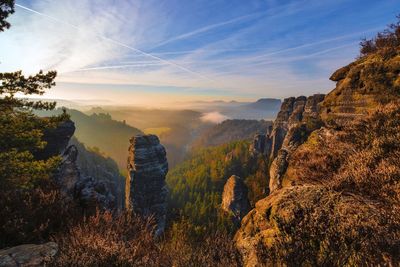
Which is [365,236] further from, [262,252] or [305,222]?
[262,252]

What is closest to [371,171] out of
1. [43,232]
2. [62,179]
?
[43,232]

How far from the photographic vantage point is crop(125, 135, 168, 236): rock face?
2515 inches

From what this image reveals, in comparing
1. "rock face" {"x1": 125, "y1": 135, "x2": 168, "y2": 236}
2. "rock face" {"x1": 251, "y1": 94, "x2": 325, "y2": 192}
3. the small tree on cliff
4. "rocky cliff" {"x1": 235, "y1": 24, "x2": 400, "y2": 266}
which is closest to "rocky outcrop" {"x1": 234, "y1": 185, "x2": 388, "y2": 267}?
"rocky cliff" {"x1": 235, "y1": 24, "x2": 400, "y2": 266}

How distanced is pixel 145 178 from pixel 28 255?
6029cm

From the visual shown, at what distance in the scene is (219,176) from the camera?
135 meters

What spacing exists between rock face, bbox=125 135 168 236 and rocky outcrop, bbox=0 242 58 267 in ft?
193

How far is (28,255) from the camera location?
5.71 metres

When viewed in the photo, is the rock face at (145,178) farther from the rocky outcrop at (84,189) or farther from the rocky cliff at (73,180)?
the rocky outcrop at (84,189)

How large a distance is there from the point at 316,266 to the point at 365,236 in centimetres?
100

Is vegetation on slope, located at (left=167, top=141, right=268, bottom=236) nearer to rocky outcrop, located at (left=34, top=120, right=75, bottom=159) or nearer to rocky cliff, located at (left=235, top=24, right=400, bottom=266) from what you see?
rocky outcrop, located at (left=34, top=120, right=75, bottom=159)

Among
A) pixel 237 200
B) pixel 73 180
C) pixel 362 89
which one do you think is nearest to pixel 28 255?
pixel 362 89

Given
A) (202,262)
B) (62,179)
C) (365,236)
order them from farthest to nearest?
(62,179) < (202,262) < (365,236)

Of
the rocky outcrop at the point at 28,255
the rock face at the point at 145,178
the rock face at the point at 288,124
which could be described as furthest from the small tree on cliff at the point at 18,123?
the rock face at the point at 288,124

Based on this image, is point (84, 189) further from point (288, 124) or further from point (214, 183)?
point (214, 183)
